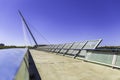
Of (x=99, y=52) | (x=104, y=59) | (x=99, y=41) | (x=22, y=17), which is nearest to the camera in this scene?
(x=104, y=59)

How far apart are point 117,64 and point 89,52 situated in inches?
140

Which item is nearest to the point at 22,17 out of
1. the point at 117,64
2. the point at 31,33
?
the point at 31,33

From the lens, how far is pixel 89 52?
10.0 metres

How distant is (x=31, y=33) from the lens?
58.7 metres

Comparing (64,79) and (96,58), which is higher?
(96,58)

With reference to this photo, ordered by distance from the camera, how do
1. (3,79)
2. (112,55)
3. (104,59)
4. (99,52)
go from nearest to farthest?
(3,79) → (112,55) → (104,59) → (99,52)

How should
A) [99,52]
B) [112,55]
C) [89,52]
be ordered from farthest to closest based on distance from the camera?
[89,52]
[99,52]
[112,55]

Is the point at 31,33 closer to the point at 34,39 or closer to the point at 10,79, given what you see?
the point at 34,39

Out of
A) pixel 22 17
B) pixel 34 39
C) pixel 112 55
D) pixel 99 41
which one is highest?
pixel 22 17

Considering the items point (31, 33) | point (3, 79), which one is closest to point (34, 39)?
point (31, 33)

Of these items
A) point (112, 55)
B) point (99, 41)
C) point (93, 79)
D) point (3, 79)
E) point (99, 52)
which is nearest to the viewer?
point (3, 79)

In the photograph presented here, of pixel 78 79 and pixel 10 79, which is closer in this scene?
pixel 10 79

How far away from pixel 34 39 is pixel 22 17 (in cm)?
1175

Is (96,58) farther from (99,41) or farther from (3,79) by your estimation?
(3,79)
